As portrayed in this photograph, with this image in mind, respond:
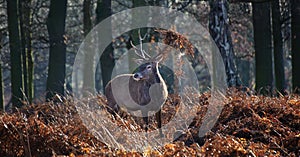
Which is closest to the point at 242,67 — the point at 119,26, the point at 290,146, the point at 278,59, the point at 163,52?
the point at 119,26

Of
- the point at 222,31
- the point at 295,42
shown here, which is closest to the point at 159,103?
the point at 222,31

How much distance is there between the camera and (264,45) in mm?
17750

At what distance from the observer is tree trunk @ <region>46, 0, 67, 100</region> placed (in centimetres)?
1906

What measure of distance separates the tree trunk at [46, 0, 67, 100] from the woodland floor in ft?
25.5

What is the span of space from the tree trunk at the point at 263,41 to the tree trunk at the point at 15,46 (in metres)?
8.03

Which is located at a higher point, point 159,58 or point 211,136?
point 159,58

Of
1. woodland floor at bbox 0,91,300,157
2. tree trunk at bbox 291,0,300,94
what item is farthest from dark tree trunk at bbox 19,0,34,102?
woodland floor at bbox 0,91,300,157

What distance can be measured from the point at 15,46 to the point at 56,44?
144 centimetres

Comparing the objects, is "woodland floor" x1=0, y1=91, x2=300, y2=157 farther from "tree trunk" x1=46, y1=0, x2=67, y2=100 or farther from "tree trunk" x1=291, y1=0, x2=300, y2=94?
"tree trunk" x1=46, y1=0, x2=67, y2=100

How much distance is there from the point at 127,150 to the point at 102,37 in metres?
13.5

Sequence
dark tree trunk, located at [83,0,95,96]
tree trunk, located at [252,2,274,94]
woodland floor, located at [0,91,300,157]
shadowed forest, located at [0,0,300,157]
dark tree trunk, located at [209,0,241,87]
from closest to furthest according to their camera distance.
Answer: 1. woodland floor, located at [0,91,300,157]
2. shadowed forest, located at [0,0,300,157]
3. dark tree trunk, located at [209,0,241,87]
4. tree trunk, located at [252,2,274,94]
5. dark tree trunk, located at [83,0,95,96]

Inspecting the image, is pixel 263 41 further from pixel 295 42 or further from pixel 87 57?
pixel 87 57

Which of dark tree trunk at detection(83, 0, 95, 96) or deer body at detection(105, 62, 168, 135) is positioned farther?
dark tree trunk at detection(83, 0, 95, 96)

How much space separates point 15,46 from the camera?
63.5ft
